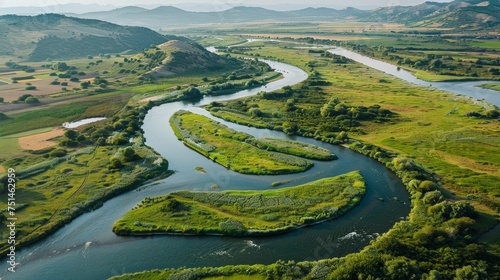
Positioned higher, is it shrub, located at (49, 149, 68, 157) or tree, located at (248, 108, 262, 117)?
tree, located at (248, 108, 262, 117)

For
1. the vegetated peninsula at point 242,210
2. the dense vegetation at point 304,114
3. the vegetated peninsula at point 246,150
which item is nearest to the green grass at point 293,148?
the vegetated peninsula at point 246,150

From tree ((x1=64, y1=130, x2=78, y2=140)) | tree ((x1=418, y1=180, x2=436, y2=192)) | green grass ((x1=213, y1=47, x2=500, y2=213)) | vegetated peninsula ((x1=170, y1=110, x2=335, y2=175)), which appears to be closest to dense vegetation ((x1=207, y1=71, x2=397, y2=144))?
green grass ((x1=213, y1=47, x2=500, y2=213))

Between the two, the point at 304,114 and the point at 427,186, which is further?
the point at 304,114

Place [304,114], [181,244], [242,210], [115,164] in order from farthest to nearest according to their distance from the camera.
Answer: [304,114], [115,164], [242,210], [181,244]

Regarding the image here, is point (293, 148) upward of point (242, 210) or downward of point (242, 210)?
upward

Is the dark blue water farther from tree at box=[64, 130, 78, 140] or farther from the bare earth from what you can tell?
the bare earth

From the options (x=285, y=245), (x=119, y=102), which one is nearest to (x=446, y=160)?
(x=285, y=245)

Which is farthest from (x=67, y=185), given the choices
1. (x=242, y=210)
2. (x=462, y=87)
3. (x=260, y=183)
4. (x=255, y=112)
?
(x=462, y=87)

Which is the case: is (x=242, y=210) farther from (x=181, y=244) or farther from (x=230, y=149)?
(x=230, y=149)
